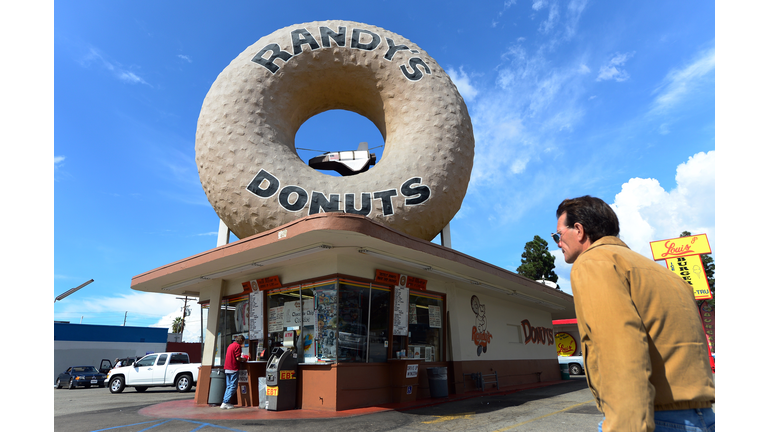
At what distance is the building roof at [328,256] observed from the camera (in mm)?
7168

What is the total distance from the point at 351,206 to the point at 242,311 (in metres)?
4.12

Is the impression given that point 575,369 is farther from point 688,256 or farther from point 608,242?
point 608,242

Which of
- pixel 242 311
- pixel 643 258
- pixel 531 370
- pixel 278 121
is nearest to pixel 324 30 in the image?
pixel 278 121

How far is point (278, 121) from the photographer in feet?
34.0

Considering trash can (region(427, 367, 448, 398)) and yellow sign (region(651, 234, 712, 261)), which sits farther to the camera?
yellow sign (region(651, 234, 712, 261))


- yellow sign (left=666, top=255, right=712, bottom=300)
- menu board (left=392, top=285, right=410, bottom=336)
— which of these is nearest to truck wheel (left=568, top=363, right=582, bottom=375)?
yellow sign (left=666, top=255, right=712, bottom=300)

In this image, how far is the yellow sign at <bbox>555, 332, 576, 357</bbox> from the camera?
3023 centimetres

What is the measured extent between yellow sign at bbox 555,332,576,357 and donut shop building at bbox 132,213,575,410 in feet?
65.4

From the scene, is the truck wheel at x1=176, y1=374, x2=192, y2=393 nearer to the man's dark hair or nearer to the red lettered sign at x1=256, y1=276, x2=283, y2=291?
the red lettered sign at x1=256, y1=276, x2=283, y2=291

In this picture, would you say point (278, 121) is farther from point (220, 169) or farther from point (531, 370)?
point (531, 370)

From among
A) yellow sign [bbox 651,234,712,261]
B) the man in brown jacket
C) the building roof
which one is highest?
yellow sign [bbox 651,234,712,261]

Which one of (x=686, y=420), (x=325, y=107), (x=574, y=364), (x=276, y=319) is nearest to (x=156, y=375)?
(x=276, y=319)

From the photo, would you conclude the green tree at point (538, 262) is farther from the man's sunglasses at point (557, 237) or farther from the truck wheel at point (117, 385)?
the man's sunglasses at point (557, 237)

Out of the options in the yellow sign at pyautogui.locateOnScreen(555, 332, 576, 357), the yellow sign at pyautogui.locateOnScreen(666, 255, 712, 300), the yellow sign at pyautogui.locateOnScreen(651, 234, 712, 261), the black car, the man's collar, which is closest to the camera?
the man's collar
